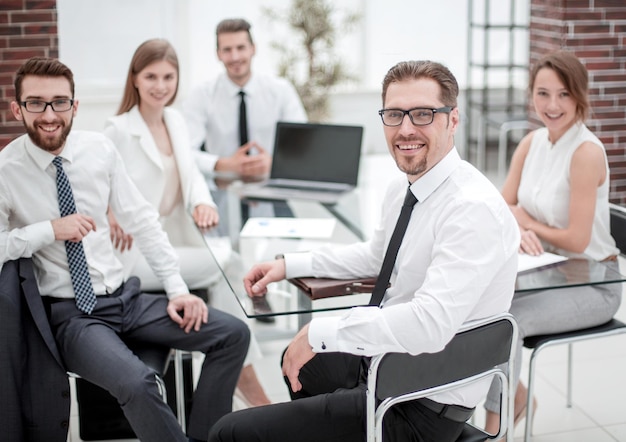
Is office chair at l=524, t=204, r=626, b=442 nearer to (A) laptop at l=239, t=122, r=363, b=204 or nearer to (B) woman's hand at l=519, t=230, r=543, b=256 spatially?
(B) woman's hand at l=519, t=230, r=543, b=256

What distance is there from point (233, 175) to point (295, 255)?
5.02 ft

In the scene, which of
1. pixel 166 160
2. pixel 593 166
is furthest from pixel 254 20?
pixel 593 166

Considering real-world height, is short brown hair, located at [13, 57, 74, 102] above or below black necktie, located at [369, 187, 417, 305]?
above

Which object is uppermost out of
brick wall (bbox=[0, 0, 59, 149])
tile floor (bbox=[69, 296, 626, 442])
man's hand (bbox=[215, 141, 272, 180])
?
brick wall (bbox=[0, 0, 59, 149])

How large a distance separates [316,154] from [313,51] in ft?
13.5

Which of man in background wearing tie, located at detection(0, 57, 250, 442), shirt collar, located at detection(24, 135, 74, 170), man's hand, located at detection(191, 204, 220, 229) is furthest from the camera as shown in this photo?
man's hand, located at detection(191, 204, 220, 229)

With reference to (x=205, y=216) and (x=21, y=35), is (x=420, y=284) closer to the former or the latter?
(x=205, y=216)

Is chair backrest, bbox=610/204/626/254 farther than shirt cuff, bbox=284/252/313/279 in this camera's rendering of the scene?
Yes

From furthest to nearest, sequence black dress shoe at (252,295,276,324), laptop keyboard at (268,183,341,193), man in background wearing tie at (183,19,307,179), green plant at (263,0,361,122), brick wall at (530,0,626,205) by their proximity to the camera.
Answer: green plant at (263,0,361,122) → brick wall at (530,0,626,205) → man in background wearing tie at (183,19,307,179) → laptop keyboard at (268,183,341,193) → black dress shoe at (252,295,276,324)

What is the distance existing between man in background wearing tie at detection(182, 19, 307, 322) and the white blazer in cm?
56

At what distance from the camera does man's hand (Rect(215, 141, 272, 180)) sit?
3.98 m

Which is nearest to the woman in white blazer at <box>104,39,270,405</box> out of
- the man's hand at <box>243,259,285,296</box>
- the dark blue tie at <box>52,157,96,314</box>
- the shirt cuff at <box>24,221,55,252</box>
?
the dark blue tie at <box>52,157,96,314</box>

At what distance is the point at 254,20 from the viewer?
26.1 ft

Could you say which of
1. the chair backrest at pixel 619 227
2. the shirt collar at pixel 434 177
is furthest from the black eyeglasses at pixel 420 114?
the chair backrest at pixel 619 227
